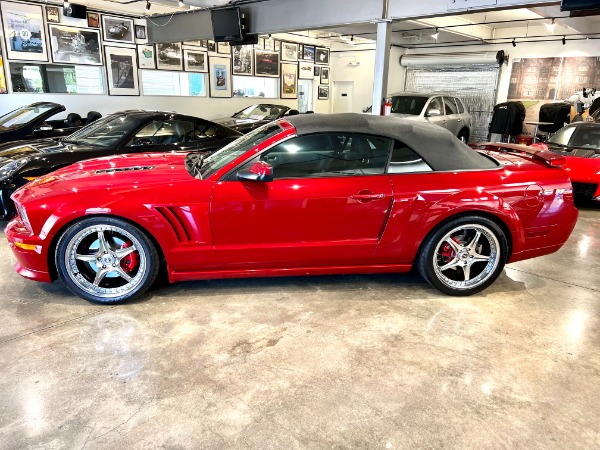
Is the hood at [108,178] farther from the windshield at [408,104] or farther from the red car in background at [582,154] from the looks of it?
the windshield at [408,104]

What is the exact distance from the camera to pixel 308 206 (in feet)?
9.62

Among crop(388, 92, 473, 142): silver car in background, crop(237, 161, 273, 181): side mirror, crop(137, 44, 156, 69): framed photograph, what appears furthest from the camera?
crop(137, 44, 156, 69): framed photograph

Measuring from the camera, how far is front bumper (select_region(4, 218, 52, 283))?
283 cm

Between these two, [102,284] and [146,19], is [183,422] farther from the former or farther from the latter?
[146,19]

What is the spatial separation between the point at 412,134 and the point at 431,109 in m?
7.69

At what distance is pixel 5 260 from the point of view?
12.6 ft

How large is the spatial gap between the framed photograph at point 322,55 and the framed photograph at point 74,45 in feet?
27.3

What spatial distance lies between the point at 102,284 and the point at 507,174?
3.10 metres

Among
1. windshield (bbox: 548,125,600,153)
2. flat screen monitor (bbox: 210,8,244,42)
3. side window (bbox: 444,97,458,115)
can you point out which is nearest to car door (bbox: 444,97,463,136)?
side window (bbox: 444,97,458,115)

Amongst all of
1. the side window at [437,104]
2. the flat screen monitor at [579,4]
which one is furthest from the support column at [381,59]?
the side window at [437,104]

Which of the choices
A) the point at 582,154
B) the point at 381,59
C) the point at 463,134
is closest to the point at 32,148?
the point at 381,59

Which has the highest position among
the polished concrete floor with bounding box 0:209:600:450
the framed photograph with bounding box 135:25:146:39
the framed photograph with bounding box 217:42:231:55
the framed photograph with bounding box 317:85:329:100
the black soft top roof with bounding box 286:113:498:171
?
the framed photograph with bounding box 135:25:146:39

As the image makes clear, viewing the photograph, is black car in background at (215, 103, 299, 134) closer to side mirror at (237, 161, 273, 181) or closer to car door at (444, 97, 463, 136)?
car door at (444, 97, 463, 136)

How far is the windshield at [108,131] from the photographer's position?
5.04 m
